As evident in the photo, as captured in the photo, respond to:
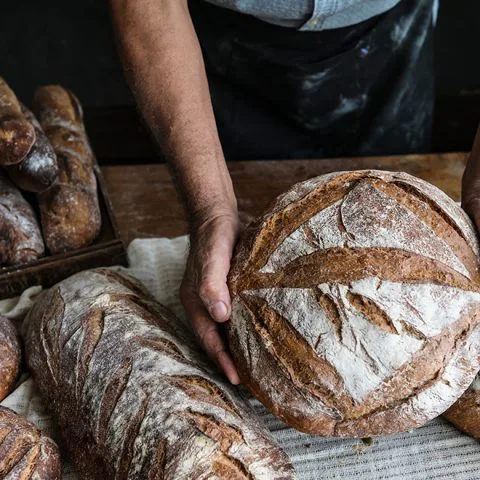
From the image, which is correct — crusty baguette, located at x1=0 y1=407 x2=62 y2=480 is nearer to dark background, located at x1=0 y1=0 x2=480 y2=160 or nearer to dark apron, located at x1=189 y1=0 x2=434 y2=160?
dark apron, located at x1=189 y1=0 x2=434 y2=160

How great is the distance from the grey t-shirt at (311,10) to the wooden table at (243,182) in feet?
1.50

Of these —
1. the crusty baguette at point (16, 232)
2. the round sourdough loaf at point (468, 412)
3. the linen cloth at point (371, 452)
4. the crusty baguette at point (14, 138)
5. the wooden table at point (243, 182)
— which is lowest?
the linen cloth at point (371, 452)

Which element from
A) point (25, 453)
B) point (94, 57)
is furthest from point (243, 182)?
point (94, 57)

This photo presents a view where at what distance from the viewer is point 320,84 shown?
212cm

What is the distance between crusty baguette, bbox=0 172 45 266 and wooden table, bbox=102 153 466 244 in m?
0.30

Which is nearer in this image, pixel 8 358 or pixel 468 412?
pixel 468 412

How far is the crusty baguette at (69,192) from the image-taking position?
69.1 inches

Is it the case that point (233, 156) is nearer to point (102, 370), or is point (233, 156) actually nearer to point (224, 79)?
point (224, 79)

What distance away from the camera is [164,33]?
1.63m

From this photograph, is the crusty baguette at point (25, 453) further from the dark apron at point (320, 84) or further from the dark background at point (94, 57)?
the dark background at point (94, 57)

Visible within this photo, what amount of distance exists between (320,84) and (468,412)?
44.7 inches

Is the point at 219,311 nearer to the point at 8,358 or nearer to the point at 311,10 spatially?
the point at 8,358

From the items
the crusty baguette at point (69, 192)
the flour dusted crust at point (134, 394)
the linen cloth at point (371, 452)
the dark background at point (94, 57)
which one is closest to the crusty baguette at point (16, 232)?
the crusty baguette at point (69, 192)

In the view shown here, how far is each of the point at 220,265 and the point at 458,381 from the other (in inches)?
18.5
